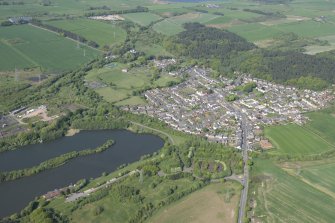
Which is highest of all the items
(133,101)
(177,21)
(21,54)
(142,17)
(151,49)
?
(142,17)

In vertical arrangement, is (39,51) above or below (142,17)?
below

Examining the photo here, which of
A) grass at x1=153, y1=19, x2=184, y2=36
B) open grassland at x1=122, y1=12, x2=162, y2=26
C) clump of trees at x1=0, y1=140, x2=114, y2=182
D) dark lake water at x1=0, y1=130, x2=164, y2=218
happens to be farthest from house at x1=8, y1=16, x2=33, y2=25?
clump of trees at x1=0, y1=140, x2=114, y2=182

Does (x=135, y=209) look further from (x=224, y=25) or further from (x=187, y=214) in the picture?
(x=224, y=25)

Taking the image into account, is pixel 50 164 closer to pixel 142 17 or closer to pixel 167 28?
pixel 167 28

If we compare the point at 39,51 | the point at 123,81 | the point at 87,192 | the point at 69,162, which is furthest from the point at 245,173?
the point at 39,51

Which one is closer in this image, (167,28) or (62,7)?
(167,28)

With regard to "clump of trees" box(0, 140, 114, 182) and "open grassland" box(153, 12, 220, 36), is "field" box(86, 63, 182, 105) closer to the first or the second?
"clump of trees" box(0, 140, 114, 182)

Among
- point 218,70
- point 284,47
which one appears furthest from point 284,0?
point 218,70
